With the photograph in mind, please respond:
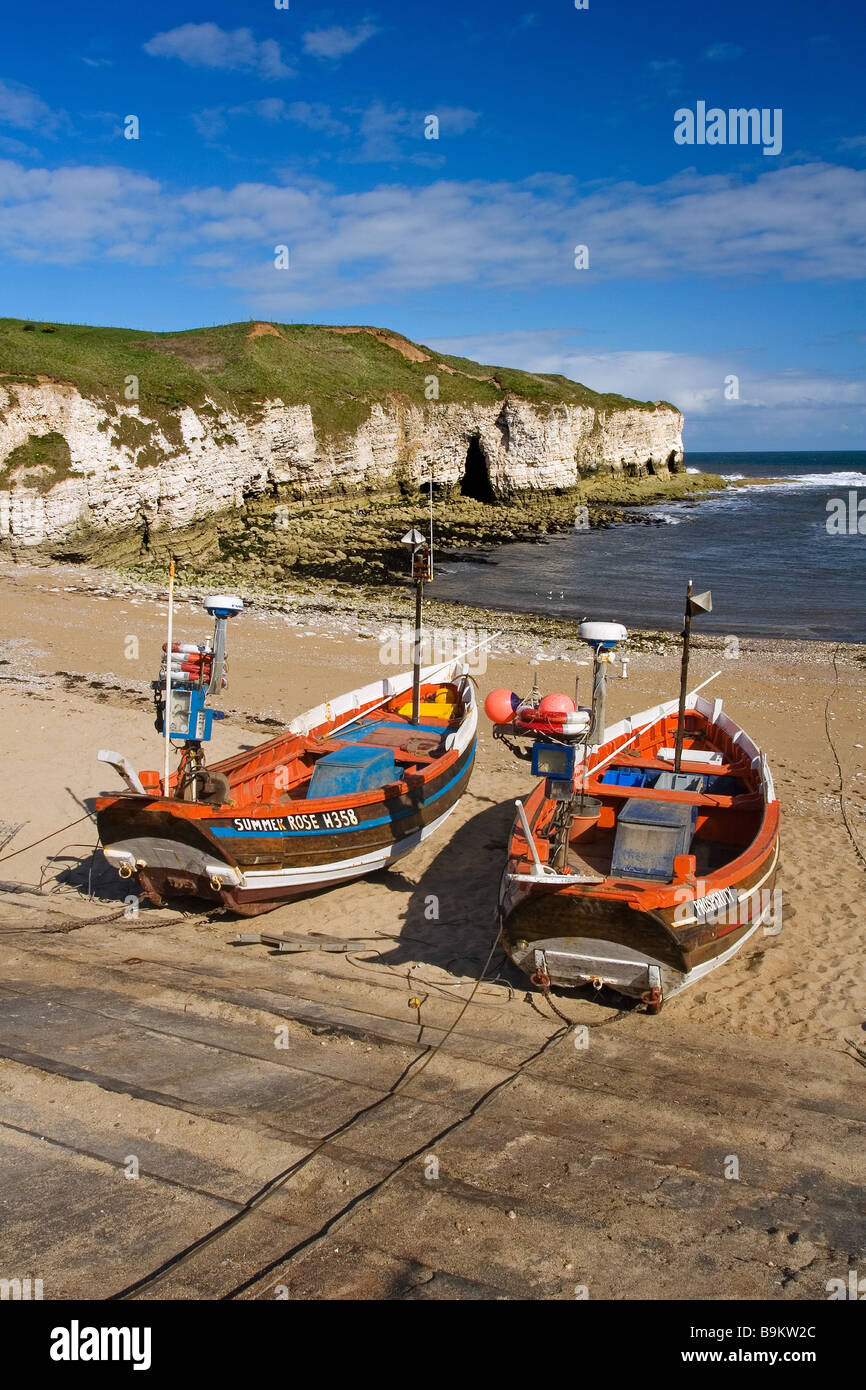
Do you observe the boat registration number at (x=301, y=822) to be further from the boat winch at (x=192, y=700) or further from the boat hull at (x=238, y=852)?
the boat winch at (x=192, y=700)

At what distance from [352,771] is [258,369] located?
48.0 metres

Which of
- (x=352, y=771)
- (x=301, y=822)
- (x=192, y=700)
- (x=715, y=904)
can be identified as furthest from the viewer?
(x=352, y=771)

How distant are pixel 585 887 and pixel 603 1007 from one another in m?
1.40

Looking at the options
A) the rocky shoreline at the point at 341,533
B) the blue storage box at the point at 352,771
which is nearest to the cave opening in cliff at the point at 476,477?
the rocky shoreline at the point at 341,533

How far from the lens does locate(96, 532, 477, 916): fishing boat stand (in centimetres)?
1045

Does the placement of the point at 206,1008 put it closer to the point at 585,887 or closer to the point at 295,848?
the point at 295,848

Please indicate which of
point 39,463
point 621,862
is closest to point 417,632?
point 621,862

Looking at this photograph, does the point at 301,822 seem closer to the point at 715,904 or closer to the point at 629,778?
the point at 629,778

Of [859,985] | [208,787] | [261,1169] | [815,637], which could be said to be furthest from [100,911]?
[815,637]

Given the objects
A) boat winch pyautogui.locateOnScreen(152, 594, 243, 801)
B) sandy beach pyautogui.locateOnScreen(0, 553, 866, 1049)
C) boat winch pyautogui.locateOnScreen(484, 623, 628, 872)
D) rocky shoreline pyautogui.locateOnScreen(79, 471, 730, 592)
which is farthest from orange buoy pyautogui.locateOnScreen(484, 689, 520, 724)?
rocky shoreline pyautogui.locateOnScreen(79, 471, 730, 592)

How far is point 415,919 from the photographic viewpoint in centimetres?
1146

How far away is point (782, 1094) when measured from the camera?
750cm

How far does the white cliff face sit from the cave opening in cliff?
599 millimetres

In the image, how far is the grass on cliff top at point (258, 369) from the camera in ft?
142
